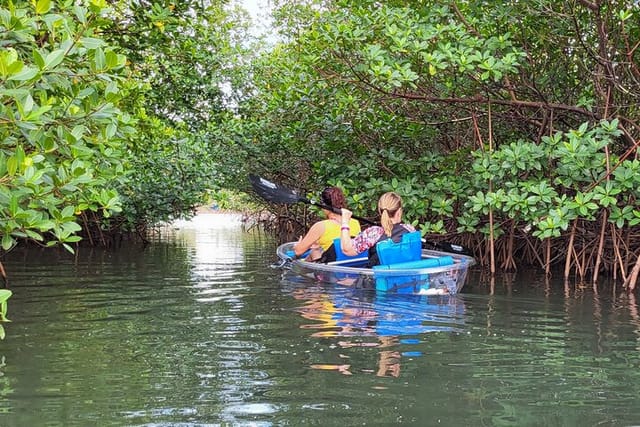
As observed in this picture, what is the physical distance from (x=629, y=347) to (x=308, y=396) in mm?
2305

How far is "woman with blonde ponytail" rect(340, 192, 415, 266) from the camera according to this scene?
22.3 feet

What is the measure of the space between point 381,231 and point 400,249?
2.54ft

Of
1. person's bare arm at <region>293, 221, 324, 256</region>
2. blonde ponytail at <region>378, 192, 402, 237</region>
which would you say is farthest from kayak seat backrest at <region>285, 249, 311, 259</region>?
blonde ponytail at <region>378, 192, 402, 237</region>

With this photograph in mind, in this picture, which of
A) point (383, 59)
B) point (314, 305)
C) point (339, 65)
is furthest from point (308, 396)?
point (339, 65)

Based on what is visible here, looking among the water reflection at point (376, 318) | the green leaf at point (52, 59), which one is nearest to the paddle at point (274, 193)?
the water reflection at point (376, 318)

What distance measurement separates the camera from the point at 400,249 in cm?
652

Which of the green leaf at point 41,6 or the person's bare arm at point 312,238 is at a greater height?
the green leaf at point 41,6

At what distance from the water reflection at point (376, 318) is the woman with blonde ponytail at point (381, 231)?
50 centimetres

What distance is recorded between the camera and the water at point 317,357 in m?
3.13

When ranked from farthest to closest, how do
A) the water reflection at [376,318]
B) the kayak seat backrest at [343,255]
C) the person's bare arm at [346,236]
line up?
the kayak seat backrest at [343,255] → the person's bare arm at [346,236] → the water reflection at [376,318]

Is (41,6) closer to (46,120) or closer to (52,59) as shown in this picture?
(52,59)

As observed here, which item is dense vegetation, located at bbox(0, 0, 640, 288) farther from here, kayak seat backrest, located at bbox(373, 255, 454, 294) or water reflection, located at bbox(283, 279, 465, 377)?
water reflection, located at bbox(283, 279, 465, 377)

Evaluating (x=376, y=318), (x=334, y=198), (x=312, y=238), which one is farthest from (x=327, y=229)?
(x=376, y=318)

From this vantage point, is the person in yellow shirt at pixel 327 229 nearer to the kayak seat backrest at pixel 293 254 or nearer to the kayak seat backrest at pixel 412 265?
the kayak seat backrest at pixel 293 254
